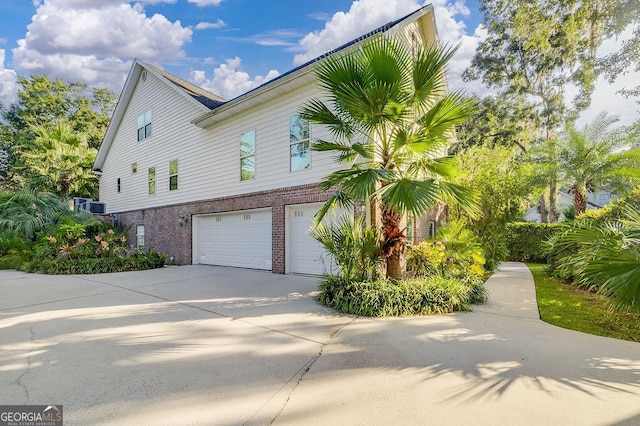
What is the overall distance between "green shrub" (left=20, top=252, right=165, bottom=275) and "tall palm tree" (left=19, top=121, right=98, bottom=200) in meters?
7.97

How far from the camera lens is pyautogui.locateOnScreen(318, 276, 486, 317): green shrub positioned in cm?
529

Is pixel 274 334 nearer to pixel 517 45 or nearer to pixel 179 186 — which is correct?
pixel 179 186

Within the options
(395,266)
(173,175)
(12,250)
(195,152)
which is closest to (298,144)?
(395,266)

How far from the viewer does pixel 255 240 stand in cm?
1063

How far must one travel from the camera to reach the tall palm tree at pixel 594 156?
11.0 metres

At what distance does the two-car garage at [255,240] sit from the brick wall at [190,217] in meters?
0.22

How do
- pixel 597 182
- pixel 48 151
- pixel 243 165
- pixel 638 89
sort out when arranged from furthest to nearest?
pixel 48 151, pixel 638 89, pixel 597 182, pixel 243 165

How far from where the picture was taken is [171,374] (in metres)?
3.13

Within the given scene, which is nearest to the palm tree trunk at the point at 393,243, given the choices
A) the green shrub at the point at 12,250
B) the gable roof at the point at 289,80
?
the gable roof at the point at 289,80

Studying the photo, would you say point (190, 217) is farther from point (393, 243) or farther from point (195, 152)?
point (393, 243)

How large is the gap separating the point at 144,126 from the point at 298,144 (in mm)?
10150

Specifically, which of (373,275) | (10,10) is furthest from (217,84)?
(373,275)

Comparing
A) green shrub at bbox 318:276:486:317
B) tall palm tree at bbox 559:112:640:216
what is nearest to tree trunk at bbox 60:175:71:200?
green shrub at bbox 318:276:486:317

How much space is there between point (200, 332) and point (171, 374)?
128cm
